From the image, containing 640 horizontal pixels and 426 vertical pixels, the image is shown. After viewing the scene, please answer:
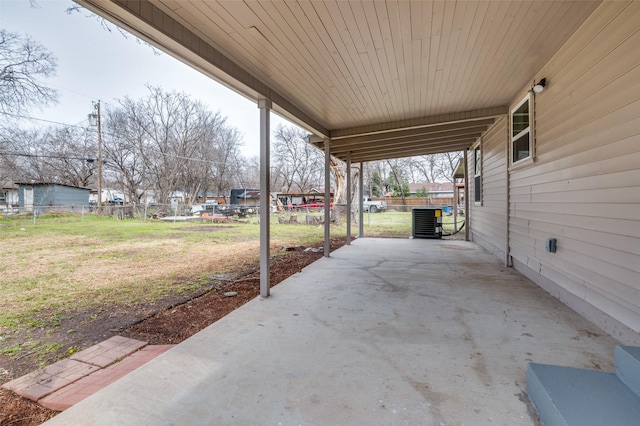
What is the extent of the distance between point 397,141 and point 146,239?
7720 millimetres

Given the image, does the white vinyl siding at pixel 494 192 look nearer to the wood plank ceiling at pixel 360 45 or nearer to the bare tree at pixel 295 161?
the wood plank ceiling at pixel 360 45

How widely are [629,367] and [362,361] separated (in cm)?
146

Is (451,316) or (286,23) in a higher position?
(286,23)

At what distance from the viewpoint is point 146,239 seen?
874 cm

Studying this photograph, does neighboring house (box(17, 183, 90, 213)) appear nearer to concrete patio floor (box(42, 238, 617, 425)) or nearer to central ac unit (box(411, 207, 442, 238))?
central ac unit (box(411, 207, 442, 238))

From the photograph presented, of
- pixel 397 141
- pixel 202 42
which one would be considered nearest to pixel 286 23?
pixel 202 42

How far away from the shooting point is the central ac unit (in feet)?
29.0

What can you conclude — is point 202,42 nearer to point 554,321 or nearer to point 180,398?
point 180,398

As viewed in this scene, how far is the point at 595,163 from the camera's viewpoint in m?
2.47

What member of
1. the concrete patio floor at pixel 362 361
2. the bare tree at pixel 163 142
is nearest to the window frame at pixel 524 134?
the concrete patio floor at pixel 362 361

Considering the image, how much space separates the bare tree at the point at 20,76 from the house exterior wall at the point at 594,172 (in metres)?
7.83

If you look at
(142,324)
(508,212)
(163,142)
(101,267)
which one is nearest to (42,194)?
(163,142)

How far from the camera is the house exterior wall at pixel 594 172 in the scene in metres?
2.09

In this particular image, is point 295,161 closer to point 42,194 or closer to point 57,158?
point 57,158
